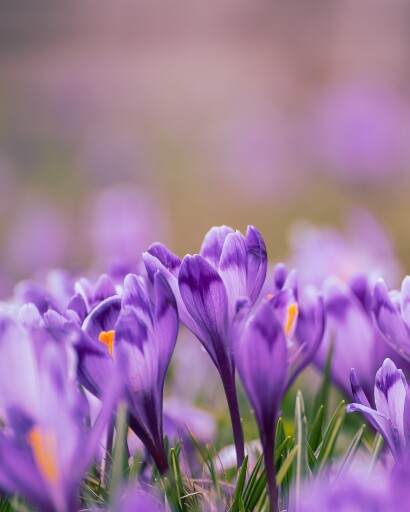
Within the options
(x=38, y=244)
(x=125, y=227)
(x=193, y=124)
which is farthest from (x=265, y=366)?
(x=193, y=124)

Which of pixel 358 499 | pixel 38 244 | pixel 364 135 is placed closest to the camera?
pixel 358 499

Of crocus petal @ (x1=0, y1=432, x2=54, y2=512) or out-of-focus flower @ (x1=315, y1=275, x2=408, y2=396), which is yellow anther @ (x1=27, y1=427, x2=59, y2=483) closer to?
crocus petal @ (x1=0, y1=432, x2=54, y2=512)

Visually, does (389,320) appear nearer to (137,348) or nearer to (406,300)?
(406,300)

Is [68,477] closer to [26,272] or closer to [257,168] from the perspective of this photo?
[26,272]

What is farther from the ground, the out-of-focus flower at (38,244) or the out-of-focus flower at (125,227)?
the out-of-focus flower at (125,227)

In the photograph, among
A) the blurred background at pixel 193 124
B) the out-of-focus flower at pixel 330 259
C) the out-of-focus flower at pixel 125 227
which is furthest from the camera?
the blurred background at pixel 193 124

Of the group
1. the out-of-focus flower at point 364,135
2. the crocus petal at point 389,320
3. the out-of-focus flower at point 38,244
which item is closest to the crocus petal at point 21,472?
the crocus petal at point 389,320

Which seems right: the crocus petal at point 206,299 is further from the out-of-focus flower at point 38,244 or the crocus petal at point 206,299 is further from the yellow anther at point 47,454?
the out-of-focus flower at point 38,244
